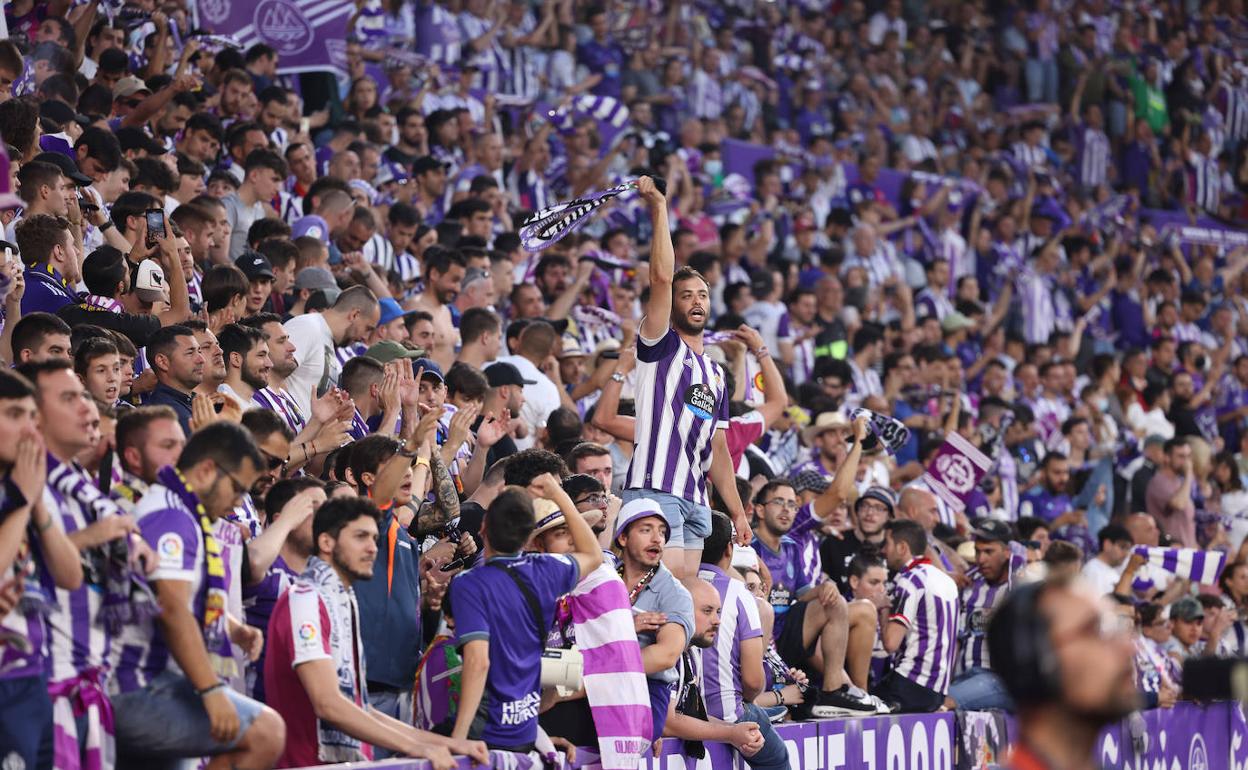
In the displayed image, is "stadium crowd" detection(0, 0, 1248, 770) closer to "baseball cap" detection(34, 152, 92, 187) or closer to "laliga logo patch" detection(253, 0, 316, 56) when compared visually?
"baseball cap" detection(34, 152, 92, 187)

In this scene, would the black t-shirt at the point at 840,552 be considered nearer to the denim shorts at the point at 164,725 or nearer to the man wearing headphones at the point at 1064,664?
the denim shorts at the point at 164,725

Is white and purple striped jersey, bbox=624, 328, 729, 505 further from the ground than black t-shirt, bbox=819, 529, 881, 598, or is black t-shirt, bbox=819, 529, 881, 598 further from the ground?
white and purple striped jersey, bbox=624, 328, 729, 505

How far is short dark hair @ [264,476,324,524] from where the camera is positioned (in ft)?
20.9

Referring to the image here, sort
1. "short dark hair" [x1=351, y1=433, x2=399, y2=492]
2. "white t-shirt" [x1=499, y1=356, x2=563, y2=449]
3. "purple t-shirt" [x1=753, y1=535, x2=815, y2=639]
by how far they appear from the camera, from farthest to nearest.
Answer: "white t-shirt" [x1=499, y1=356, x2=563, y2=449], "purple t-shirt" [x1=753, y1=535, x2=815, y2=639], "short dark hair" [x1=351, y1=433, x2=399, y2=492]

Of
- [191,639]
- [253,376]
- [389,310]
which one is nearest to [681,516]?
[253,376]

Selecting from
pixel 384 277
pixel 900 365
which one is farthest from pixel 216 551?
pixel 900 365

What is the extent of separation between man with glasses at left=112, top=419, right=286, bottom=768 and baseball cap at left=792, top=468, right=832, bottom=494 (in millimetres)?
5987

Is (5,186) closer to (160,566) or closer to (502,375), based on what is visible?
(160,566)

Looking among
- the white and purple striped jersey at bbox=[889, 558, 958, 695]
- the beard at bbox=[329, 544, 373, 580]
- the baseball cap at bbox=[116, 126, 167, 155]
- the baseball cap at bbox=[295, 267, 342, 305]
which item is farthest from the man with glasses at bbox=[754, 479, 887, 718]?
the baseball cap at bbox=[116, 126, 167, 155]

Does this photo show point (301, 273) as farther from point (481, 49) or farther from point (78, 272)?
point (481, 49)

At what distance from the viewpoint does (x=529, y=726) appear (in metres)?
6.63

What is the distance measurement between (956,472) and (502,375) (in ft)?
14.5

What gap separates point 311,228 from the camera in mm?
10984

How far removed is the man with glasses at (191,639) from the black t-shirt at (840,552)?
19.5 feet
